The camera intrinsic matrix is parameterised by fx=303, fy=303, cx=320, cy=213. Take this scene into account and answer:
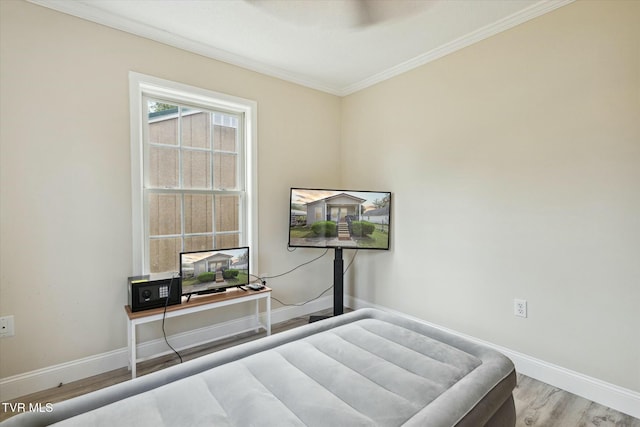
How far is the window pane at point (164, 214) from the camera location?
101 inches

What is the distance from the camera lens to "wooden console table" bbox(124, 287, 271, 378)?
213cm

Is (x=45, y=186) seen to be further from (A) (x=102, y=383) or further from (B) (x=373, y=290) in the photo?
(B) (x=373, y=290)

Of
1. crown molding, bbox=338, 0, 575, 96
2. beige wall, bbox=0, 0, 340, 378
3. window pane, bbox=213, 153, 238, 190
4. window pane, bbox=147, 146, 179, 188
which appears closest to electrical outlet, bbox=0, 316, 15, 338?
beige wall, bbox=0, 0, 340, 378

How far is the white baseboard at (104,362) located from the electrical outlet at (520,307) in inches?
85.6

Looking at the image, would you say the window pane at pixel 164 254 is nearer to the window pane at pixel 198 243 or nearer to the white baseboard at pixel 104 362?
the window pane at pixel 198 243

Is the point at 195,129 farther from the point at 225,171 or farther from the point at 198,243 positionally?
the point at 198,243

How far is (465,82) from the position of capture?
259cm

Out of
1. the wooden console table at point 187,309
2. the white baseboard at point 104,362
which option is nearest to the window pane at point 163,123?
the wooden console table at point 187,309

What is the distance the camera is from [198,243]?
9.20ft

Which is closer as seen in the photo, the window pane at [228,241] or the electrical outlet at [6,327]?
the electrical outlet at [6,327]

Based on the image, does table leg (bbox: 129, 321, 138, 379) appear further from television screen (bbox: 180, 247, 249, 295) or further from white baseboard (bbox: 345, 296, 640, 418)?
white baseboard (bbox: 345, 296, 640, 418)

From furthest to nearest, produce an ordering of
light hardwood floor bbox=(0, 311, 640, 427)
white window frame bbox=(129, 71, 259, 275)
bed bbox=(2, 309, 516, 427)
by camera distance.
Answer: white window frame bbox=(129, 71, 259, 275) → light hardwood floor bbox=(0, 311, 640, 427) → bed bbox=(2, 309, 516, 427)

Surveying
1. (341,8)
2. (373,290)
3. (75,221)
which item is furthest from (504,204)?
(75,221)

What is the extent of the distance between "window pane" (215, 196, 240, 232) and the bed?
1.69m
